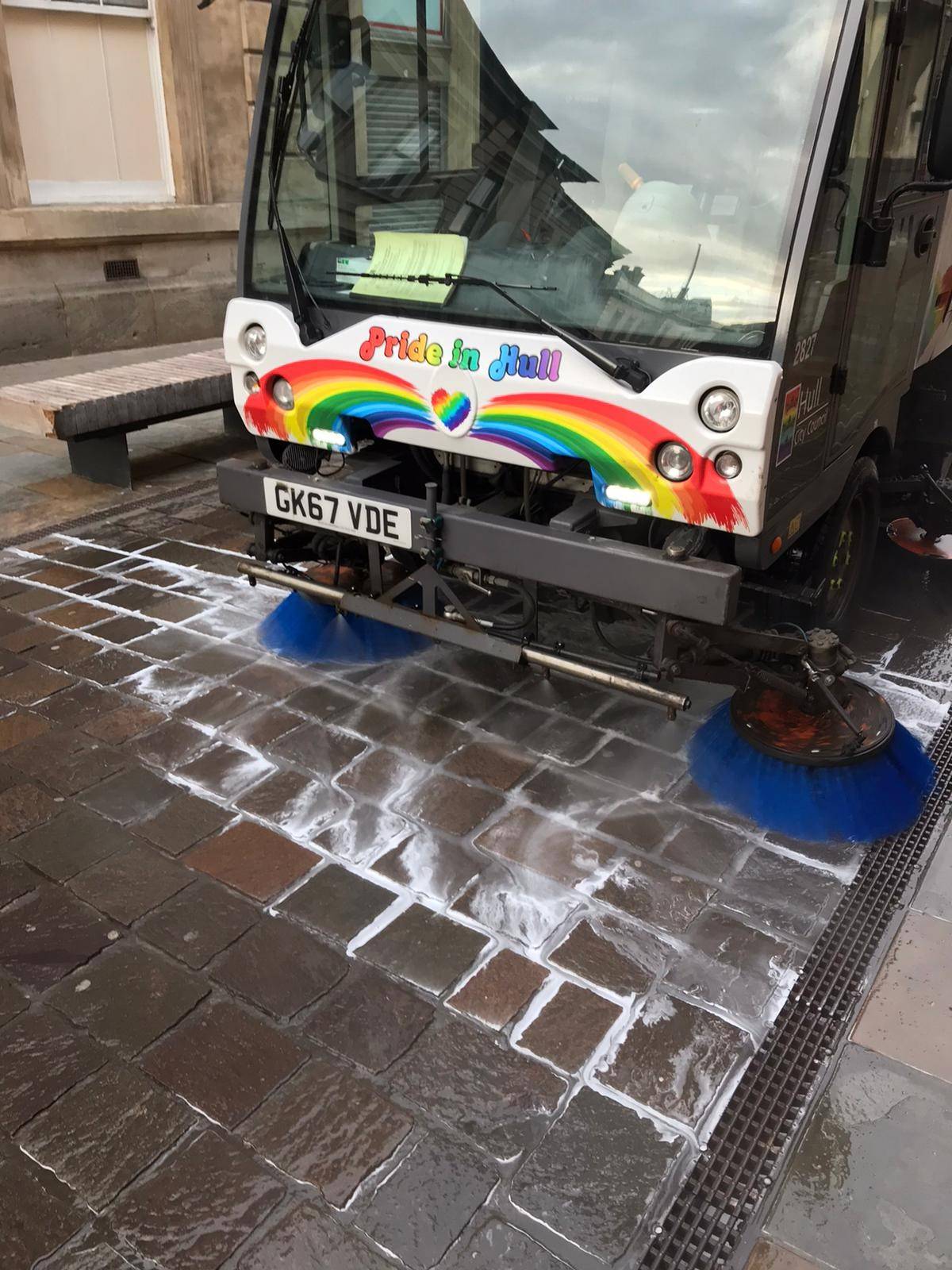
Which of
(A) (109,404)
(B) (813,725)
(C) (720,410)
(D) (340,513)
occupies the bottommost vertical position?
(B) (813,725)

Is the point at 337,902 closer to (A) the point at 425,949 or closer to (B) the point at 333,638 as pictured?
(A) the point at 425,949

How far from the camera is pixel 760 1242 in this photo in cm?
221

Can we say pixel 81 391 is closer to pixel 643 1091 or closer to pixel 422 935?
pixel 422 935

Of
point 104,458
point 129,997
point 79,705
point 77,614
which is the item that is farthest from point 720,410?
point 104,458

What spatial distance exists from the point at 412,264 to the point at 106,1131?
9.43ft

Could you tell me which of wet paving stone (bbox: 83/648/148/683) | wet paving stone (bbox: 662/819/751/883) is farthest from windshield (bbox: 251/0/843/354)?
wet paving stone (bbox: 83/648/148/683)

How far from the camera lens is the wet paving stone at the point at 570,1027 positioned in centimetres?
265

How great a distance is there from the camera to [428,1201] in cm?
227

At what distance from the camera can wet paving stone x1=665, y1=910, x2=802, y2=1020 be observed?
9.28ft

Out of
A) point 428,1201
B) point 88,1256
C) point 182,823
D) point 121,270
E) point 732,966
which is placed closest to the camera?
point 88,1256

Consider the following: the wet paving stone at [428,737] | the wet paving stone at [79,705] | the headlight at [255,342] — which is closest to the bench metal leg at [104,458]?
the wet paving stone at [79,705]

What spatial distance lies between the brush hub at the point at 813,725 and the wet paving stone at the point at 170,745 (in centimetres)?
206

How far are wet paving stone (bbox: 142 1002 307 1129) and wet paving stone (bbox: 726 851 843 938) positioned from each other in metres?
1.43

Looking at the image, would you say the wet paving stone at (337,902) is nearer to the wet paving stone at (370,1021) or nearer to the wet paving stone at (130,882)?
the wet paving stone at (370,1021)
